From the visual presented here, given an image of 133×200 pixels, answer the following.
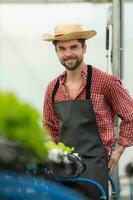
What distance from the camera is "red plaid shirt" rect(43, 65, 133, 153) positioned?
2.63m

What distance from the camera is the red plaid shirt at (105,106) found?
104 inches

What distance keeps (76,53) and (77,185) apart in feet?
2.06

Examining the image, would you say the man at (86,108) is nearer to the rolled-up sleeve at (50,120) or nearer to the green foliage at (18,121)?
the rolled-up sleeve at (50,120)

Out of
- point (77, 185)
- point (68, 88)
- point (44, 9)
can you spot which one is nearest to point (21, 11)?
point (44, 9)

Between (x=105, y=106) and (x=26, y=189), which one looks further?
(x=105, y=106)

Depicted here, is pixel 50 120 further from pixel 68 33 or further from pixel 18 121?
pixel 18 121

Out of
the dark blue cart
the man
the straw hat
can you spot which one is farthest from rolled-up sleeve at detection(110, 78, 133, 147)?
the dark blue cart

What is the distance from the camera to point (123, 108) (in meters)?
2.70

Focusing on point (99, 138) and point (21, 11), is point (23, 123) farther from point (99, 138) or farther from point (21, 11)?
point (21, 11)

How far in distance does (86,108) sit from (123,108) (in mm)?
190

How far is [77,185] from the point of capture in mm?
2246

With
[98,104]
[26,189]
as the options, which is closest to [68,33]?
[98,104]

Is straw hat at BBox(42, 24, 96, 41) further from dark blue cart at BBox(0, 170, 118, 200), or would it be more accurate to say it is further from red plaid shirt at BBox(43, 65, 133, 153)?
dark blue cart at BBox(0, 170, 118, 200)

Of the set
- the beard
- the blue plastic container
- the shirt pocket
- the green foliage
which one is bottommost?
the shirt pocket
